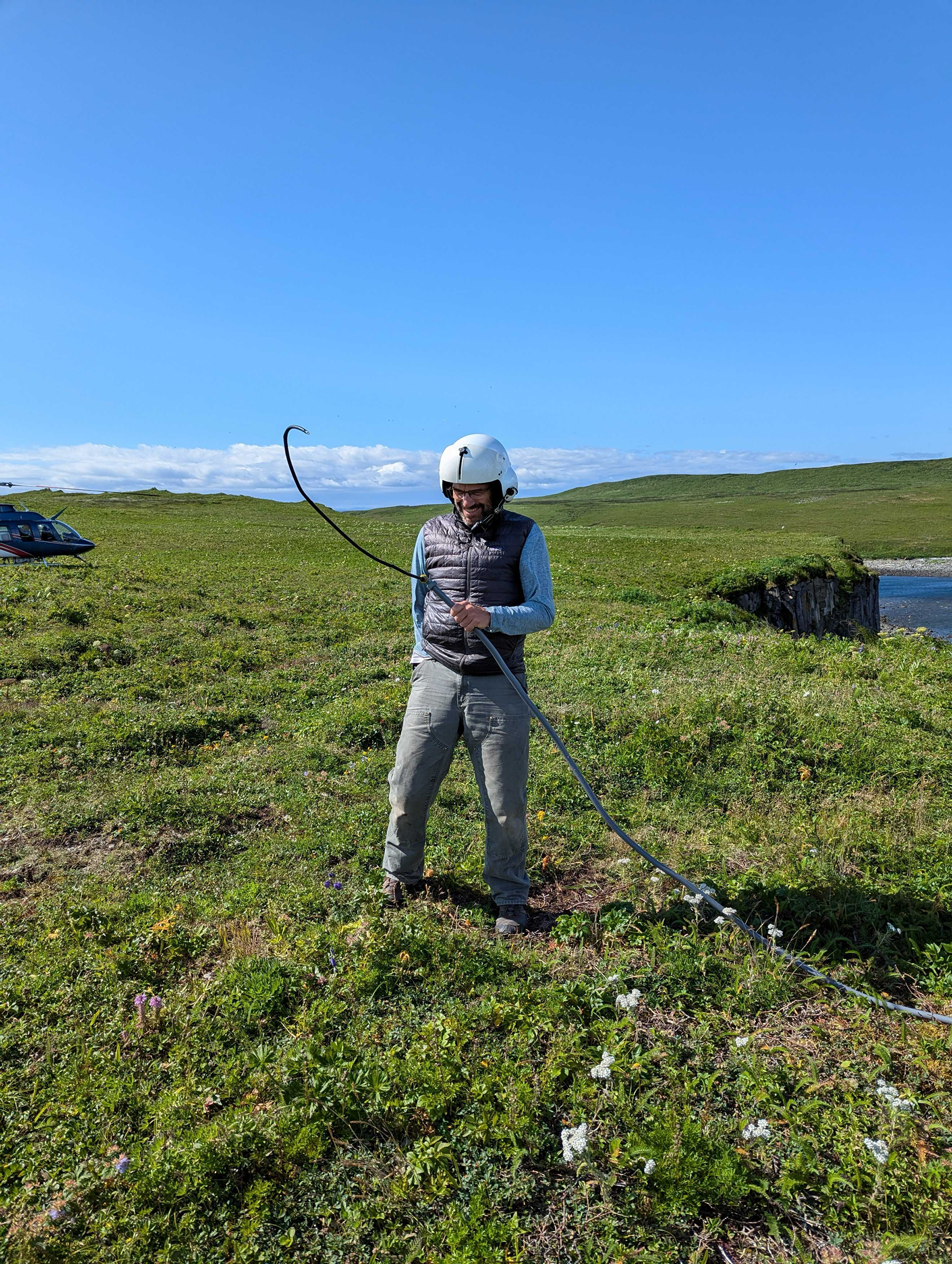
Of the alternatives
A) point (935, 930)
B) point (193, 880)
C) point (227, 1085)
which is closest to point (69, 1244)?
point (227, 1085)

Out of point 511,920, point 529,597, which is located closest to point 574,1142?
point 511,920

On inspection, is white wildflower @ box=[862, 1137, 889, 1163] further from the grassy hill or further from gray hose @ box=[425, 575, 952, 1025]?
the grassy hill

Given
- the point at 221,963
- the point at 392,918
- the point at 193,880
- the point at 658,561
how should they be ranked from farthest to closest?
the point at 658,561 → the point at 193,880 → the point at 392,918 → the point at 221,963

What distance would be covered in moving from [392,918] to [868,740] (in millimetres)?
5896

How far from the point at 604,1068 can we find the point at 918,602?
60149 millimetres

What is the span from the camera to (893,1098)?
3.45 meters

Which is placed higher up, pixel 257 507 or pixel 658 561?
pixel 257 507

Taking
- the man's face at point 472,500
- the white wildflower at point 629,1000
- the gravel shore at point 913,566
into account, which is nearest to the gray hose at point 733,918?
the man's face at point 472,500

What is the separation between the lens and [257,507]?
2872 inches

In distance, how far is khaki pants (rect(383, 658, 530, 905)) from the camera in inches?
191

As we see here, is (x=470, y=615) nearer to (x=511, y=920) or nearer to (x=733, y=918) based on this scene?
(x=511, y=920)

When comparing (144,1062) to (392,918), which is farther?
(392,918)

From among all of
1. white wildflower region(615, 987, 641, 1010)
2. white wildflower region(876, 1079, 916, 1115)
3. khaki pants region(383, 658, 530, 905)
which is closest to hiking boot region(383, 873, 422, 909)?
khaki pants region(383, 658, 530, 905)

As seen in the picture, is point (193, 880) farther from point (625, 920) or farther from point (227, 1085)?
point (625, 920)
